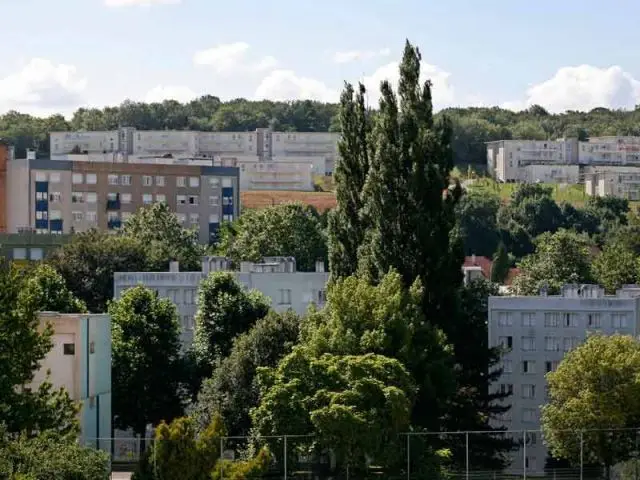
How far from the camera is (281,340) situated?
183ft

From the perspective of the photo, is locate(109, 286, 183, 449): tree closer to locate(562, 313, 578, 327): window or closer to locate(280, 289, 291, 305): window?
locate(280, 289, 291, 305): window

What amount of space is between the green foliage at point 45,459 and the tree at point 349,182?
17950 mm

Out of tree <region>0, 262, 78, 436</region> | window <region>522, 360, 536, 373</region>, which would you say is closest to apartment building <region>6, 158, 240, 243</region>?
window <region>522, 360, 536, 373</region>

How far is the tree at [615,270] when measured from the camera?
94750mm

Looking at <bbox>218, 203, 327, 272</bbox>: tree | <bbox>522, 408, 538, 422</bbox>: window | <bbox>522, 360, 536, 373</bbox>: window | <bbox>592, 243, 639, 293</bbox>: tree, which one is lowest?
<bbox>522, 408, 538, 422</bbox>: window

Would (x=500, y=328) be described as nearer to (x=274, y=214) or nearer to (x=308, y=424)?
(x=308, y=424)

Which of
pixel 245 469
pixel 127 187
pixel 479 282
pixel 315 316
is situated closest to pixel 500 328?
pixel 479 282

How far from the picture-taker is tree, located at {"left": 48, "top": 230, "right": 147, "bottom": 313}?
3073 inches

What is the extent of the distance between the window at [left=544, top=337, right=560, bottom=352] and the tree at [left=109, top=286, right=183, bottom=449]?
16.1 meters

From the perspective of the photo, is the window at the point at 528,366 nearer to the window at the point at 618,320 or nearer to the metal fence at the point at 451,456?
the window at the point at 618,320

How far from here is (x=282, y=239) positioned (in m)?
97.3

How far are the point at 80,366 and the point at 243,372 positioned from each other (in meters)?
6.07

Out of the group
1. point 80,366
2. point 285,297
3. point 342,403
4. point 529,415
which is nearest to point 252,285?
point 285,297

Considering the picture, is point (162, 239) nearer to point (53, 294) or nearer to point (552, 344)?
point (552, 344)
